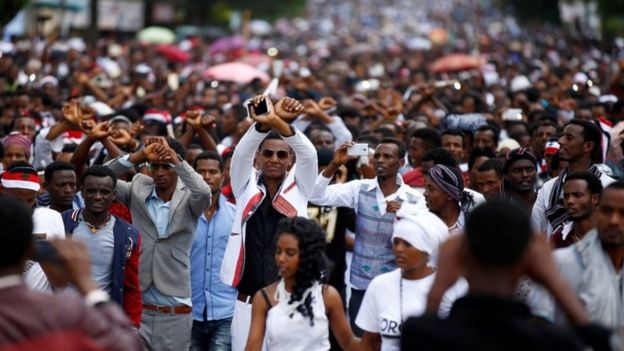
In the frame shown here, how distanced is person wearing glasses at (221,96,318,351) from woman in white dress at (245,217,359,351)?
114 cm

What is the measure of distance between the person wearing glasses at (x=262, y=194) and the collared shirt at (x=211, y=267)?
3.25 ft

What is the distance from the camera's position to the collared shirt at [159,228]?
9578 millimetres

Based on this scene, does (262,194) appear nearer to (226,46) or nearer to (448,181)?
(448,181)

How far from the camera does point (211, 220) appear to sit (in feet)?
33.3

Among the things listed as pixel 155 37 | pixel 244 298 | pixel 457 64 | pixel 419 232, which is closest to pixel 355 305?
pixel 244 298

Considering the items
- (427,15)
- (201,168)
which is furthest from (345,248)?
(427,15)

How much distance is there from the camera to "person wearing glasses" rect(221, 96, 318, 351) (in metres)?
8.80

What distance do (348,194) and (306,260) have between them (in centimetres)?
272

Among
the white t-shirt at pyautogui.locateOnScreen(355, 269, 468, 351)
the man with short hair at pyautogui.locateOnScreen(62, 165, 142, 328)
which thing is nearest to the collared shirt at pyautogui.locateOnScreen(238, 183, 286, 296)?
the man with short hair at pyautogui.locateOnScreen(62, 165, 142, 328)

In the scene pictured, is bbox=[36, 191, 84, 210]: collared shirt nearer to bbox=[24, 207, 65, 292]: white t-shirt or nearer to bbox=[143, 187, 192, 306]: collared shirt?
bbox=[143, 187, 192, 306]: collared shirt

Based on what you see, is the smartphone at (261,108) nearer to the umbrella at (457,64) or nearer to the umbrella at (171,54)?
the umbrella at (457,64)

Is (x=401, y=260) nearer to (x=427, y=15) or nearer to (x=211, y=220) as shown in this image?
(x=211, y=220)

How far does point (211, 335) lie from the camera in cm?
1001

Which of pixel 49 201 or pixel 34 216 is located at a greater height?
pixel 34 216
